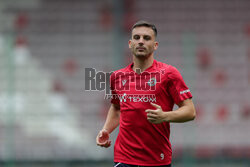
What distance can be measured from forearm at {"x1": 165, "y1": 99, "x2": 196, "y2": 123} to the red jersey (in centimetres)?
8

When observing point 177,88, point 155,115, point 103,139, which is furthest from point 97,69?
point 155,115

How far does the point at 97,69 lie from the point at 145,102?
4.94 meters

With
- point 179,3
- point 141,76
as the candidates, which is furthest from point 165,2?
point 141,76

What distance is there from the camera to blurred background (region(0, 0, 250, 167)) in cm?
768

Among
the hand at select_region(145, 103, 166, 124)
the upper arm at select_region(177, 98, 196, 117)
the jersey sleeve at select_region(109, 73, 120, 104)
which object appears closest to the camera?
the hand at select_region(145, 103, 166, 124)

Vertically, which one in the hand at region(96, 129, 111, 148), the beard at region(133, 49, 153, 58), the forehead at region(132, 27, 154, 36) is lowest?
the hand at region(96, 129, 111, 148)

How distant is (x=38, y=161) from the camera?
7863mm

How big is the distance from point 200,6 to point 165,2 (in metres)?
0.67

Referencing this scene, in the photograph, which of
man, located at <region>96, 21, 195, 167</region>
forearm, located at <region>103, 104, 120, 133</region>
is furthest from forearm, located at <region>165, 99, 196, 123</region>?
forearm, located at <region>103, 104, 120, 133</region>

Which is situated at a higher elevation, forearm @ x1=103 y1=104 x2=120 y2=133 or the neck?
the neck

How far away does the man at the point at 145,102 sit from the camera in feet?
12.5

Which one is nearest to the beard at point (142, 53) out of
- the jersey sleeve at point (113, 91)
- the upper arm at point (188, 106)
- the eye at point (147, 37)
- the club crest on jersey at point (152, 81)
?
the eye at point (147, 37)

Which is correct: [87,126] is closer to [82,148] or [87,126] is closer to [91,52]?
[82,148]

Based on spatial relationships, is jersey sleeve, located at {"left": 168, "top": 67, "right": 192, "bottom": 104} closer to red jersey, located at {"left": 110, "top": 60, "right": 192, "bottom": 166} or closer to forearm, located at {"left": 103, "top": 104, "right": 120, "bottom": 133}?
red jersey, located at {"left": 110, "top": 60, "right": 192, "bottom": 166}
